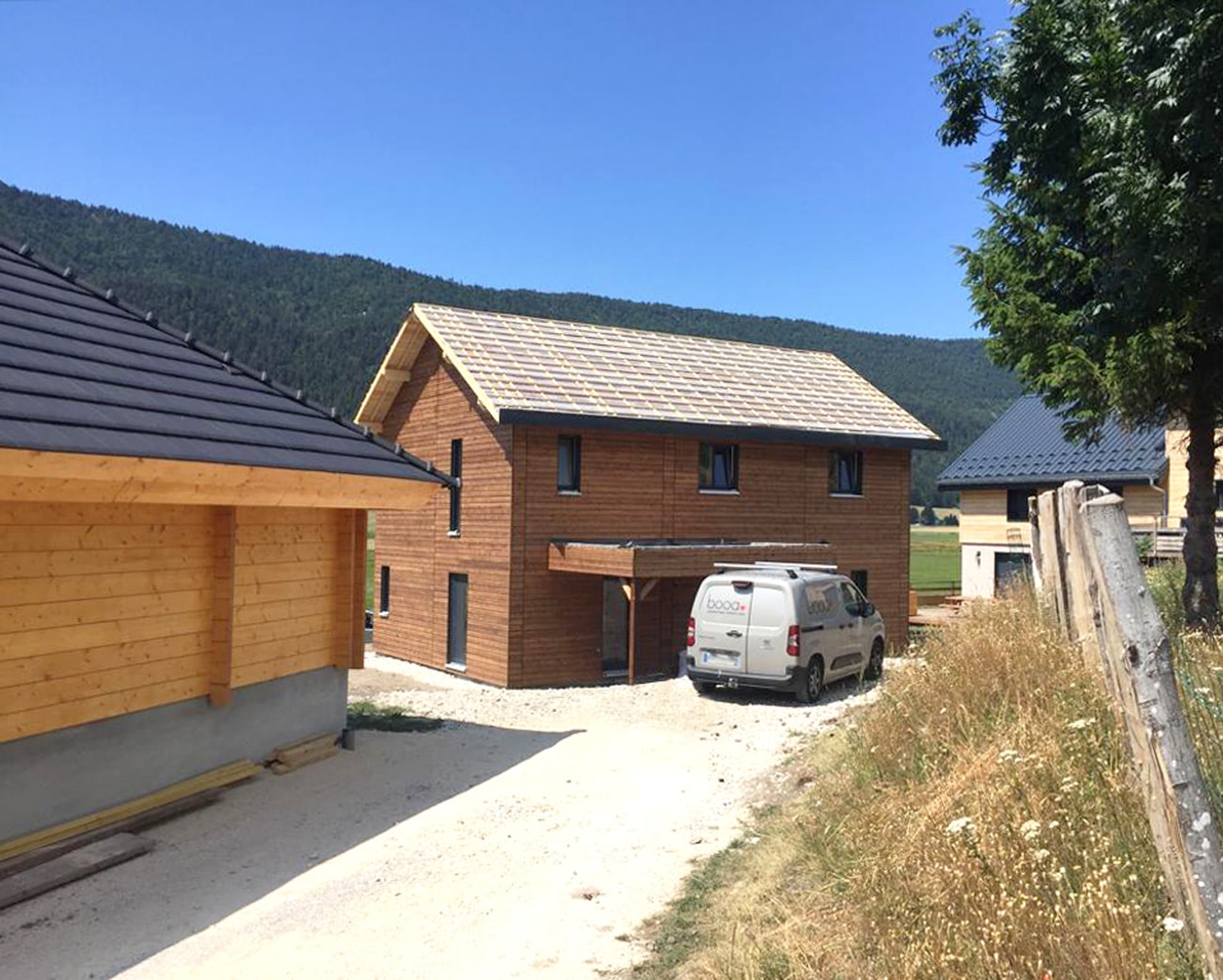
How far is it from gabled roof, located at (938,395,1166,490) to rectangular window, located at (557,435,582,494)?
68.9ft

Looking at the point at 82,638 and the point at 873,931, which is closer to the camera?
the point at 873,931

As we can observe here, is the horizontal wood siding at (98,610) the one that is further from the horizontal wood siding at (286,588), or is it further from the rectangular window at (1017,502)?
the rectangular window at (1017,502)

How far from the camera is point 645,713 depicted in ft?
49.0

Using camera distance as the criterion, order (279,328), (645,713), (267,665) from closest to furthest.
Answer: (267,665)
(645,713)
(279,328)

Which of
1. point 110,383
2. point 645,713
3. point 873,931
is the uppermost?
point 110,383

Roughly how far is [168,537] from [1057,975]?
27.3 ft

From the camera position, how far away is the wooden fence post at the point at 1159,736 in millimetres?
3230

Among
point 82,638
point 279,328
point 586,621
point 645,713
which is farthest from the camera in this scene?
point 279,328

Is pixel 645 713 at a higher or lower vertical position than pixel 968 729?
lower

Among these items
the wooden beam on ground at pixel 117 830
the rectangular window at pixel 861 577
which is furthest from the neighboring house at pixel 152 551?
the rectangular window at pixel 861 577

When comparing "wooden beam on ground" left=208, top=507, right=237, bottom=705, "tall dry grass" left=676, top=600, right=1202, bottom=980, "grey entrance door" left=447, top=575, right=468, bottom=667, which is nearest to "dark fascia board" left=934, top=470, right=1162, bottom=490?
"grey entrance door" left=447, top=575, right=468, bottom=667

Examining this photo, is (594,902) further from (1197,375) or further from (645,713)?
(1197,375)

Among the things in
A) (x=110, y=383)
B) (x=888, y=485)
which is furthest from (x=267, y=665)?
(x=888, y=485)

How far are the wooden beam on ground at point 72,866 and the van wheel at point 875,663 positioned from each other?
13.3m
